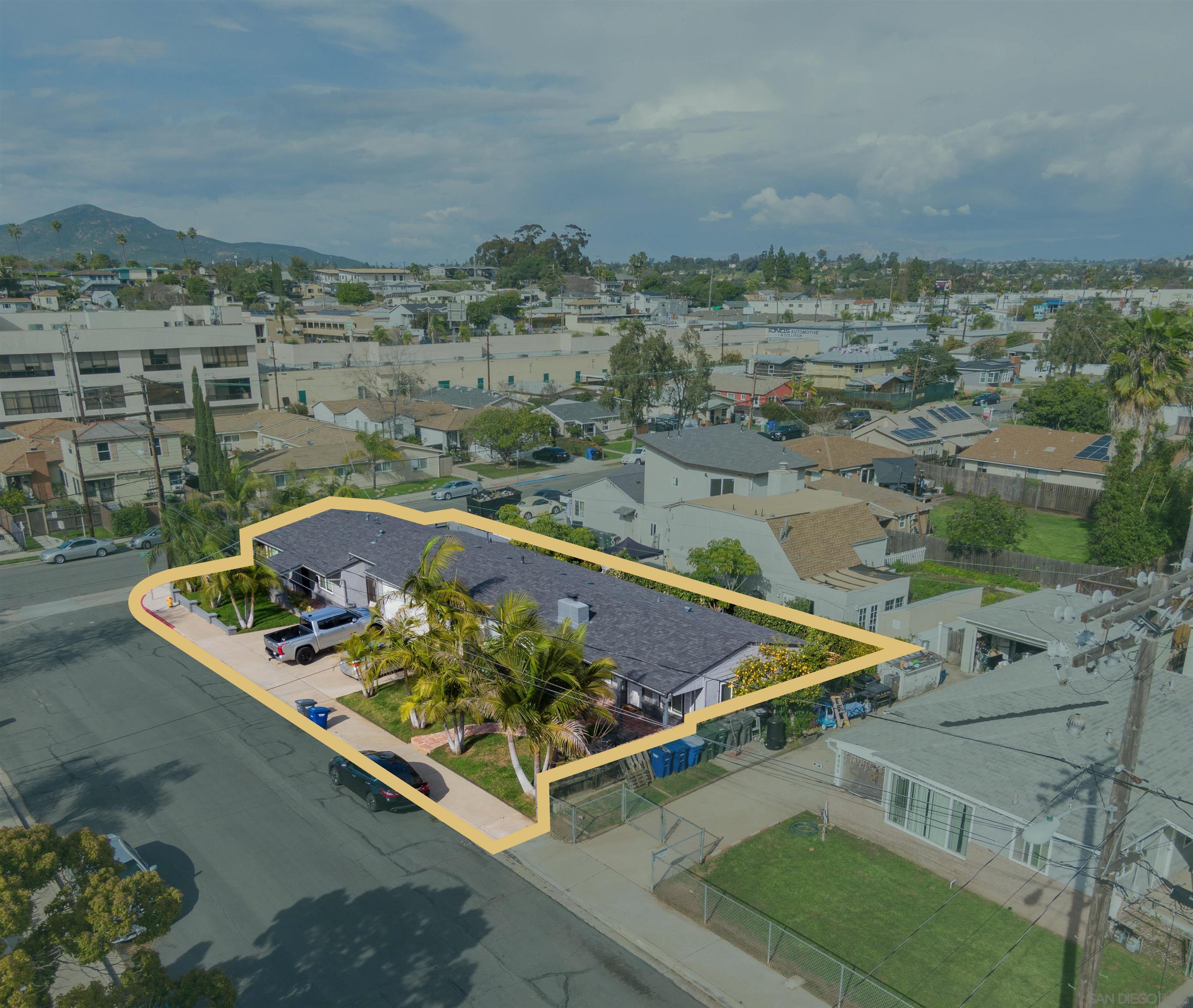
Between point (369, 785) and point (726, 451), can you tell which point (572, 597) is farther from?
point (726, 451)

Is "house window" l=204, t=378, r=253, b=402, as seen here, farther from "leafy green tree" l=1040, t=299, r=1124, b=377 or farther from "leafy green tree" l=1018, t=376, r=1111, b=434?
"leafy green tree" l=1040, t=299, r=1124, b=377

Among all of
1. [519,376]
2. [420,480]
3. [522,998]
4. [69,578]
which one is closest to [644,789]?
[522,998]

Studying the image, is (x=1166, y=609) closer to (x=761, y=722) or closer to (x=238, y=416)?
(x=761, y=722)

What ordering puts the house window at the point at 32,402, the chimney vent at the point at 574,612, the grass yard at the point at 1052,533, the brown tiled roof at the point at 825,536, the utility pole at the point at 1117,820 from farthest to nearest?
1. the house window at the point at 32,402
2. the grass yard at the point at 1052,533
3. the brown tiled roof at the point at 825,536
4. the chimney vent at the point at 574,612
5. the utility pole at the point at 1117,820

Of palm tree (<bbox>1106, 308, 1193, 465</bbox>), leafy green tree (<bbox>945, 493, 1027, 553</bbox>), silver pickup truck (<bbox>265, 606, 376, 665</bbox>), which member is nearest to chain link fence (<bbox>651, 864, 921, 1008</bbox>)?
silver pickup truck (<bbox>265, 606, 376, 665</bbox>)

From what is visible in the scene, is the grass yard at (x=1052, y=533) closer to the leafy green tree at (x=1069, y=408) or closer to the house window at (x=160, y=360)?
the leafy green tree at (x=1069, y=408)

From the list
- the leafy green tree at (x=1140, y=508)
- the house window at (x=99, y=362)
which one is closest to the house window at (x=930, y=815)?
the leafy green tree at (x=1140, y=508)

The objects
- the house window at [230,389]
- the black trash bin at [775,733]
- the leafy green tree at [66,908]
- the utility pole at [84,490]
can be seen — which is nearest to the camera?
the leafy green tree at [66,908]
